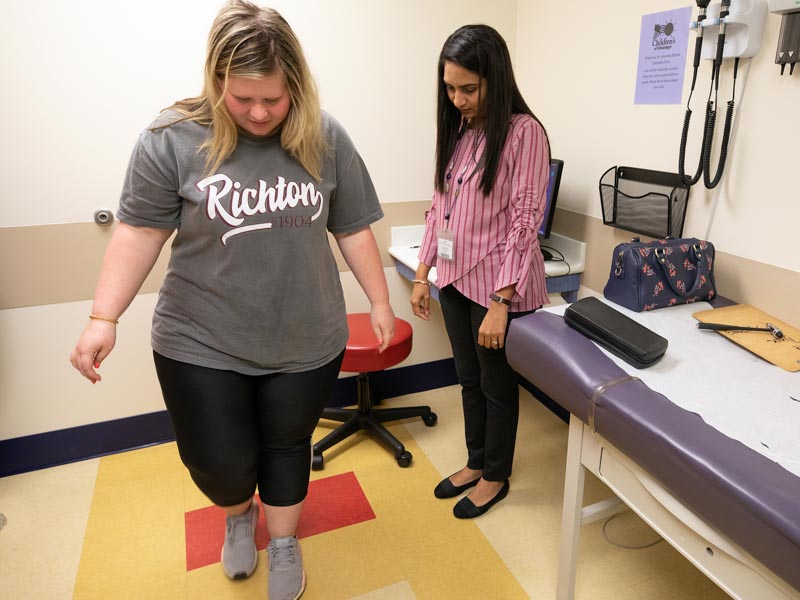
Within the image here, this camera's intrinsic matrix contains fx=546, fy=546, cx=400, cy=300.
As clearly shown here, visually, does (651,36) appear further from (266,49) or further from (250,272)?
(250,272)

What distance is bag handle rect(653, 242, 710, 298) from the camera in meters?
1.44

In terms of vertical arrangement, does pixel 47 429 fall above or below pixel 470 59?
below

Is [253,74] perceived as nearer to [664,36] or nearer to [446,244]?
[446,244]

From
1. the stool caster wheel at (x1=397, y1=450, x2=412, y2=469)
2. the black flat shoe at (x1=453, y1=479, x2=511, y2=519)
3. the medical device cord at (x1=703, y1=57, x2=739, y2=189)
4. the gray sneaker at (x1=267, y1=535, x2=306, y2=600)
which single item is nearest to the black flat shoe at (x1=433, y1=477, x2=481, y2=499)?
the black flat shoe at (x1=453, y1=479, x2=511, y2=519)

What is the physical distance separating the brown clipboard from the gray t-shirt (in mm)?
921

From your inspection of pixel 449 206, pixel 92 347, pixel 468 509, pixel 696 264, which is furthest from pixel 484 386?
pixel 92 347

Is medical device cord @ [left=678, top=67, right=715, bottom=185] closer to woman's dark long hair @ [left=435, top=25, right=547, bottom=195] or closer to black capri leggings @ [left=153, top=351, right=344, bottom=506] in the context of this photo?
woman's dark long hair @ [left=435, top=25, right=547, bottom=195]

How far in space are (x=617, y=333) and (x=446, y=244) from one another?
630 millimetres

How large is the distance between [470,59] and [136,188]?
35.3 inches

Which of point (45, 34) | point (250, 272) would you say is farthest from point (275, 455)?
point (45, 34)

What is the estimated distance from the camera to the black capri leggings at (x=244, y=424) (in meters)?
1.28

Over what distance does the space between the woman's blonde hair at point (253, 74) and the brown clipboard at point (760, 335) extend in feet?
3.40

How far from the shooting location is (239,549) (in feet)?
5.29

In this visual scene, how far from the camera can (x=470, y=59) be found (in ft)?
4.75
